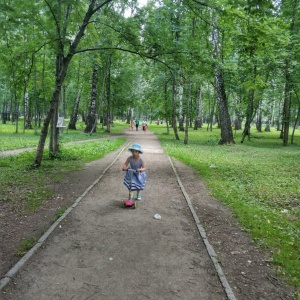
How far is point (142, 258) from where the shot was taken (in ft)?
15.3

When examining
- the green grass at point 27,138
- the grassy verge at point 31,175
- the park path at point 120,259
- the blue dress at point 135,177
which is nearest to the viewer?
the park path at point 120,259

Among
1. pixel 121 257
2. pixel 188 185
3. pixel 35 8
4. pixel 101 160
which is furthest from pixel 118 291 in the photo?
pixel 101 160

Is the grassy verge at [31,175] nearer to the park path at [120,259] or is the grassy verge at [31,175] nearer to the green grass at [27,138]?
the park path at [120,259]

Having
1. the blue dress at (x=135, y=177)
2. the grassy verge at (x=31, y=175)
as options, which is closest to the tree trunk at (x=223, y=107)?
the grassy verge at (x=31, y=175)

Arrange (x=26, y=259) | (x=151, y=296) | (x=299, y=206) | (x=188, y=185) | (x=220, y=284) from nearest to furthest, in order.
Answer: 1. (x=151, y=296)
2. (x=220, y=284)
3. (x=26, y=259)
4. (x=299, y=206)
5. (x=188, y=185)

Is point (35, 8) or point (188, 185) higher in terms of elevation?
point (35, 8)

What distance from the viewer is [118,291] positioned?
374cm

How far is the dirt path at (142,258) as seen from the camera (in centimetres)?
381

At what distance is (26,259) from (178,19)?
1808 cm

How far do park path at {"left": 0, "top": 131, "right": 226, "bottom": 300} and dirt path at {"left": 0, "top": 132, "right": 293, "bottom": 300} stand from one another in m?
0.01

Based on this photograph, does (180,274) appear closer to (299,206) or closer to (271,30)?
(299,206)

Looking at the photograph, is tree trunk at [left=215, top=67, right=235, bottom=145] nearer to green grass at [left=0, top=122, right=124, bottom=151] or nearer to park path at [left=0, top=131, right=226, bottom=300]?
green grass at [left=0, top=122, right=124, bottom=151]

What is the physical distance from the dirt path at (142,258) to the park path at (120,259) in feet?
A: 0.04

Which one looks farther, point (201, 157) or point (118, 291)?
point (201, 157)
